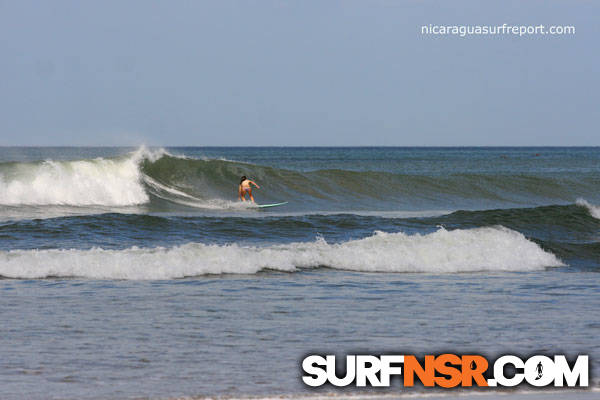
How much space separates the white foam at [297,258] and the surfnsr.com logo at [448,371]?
549 centimetres

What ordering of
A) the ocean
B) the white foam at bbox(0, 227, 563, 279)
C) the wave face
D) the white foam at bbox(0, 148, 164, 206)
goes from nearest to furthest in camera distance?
the ocean < the white foam at bbox(0, 227, 563, 279) < the white foam at bbox(0, 148, 164, 206) < the wave face

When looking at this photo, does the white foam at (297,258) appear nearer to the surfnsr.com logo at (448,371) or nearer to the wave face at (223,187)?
the surfnsr.com logo at (448,371)

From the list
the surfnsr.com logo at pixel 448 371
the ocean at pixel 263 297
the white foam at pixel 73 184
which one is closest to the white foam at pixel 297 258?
the ocean at pixel 263 297

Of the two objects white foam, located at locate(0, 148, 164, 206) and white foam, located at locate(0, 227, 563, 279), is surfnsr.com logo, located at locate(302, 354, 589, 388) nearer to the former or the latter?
white foam, located at locate(0, 227, 563, 279)

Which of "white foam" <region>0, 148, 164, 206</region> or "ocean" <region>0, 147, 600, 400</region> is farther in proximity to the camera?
"white foam" <region>0, 148, 164, 206</region>

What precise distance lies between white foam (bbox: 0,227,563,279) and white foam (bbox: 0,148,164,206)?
13.1 metres

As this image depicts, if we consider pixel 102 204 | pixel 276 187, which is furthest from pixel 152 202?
pixel 276 187

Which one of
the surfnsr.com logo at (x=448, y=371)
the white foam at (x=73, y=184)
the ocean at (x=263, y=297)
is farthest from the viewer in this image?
the white foam at (x=73, y=184)

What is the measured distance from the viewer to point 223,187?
29.8 m

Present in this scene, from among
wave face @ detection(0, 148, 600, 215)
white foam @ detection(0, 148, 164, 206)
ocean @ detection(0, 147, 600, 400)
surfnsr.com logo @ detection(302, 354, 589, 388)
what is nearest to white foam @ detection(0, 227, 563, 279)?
ocean @ detection(0, 147, 600, 400)

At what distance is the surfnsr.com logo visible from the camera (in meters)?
6.13

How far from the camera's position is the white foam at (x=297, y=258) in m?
11.6

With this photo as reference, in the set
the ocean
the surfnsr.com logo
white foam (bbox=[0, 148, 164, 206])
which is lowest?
the surfnsr.com logo

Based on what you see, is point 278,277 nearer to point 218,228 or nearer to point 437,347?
point 437,347
